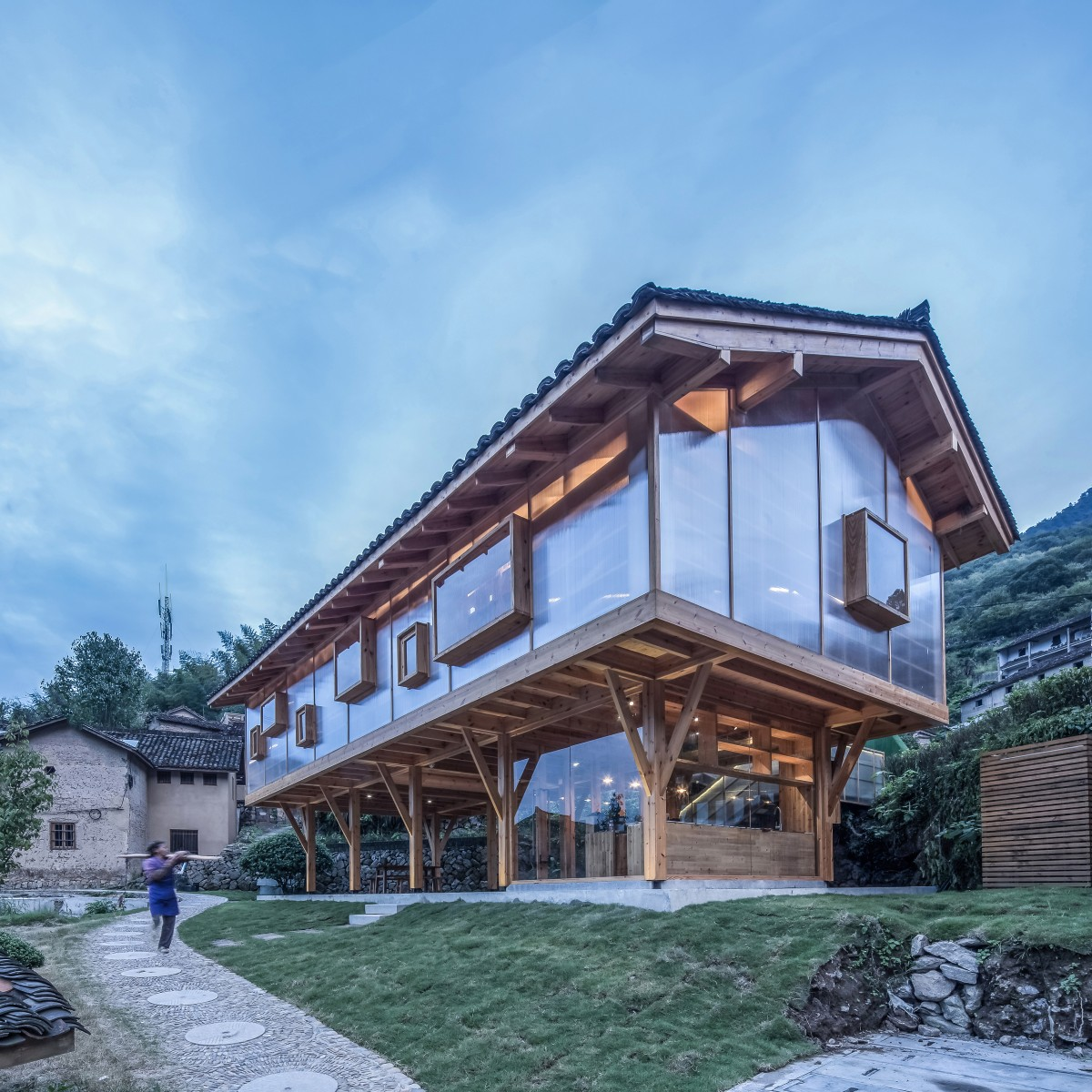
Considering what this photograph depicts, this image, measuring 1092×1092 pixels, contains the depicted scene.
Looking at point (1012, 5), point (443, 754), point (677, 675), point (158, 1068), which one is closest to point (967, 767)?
point (677, 675)

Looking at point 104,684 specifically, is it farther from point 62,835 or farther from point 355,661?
point 355,661


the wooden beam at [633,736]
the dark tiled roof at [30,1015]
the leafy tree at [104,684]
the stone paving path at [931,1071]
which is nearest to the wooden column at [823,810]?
the wooden beam at [633,736]

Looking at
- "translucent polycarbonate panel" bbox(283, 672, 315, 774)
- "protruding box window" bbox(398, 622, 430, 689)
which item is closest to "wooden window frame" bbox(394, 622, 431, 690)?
"protruding box window" bbox(398, 622, 430, 689)

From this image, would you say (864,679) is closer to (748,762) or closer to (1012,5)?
(748,762)

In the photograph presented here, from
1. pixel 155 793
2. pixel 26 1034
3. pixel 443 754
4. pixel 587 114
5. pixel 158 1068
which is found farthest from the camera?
pixel 587 114

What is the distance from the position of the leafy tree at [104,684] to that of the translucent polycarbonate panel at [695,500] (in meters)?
49.5

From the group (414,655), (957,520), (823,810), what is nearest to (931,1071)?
(823,810)

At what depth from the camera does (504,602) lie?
11.3m

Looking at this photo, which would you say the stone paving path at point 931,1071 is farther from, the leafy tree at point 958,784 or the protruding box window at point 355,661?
the protruding box window at point 355,661

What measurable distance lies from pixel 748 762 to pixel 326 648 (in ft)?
31.3

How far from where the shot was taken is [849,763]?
12.9 meters

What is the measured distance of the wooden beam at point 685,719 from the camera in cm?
994

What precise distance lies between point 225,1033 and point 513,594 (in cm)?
567

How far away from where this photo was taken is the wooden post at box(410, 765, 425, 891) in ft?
54.2
